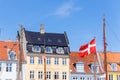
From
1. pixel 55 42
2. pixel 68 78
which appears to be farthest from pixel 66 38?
pixel 68 78

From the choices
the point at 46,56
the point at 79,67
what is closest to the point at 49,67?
the point at 46,56

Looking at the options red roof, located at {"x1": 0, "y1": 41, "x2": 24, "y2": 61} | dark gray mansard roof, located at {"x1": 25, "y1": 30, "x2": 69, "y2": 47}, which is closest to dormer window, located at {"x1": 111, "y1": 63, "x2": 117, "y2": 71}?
dark gray mansard roof, located at {"x1": 25, "y1": 30, "x2": 69, "y2": 47}

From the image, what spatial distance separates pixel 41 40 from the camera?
A: 72.6 m

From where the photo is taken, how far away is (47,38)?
73.9 meters

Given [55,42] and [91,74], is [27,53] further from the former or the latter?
Result: [91,74]

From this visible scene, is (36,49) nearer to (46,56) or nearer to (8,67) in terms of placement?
(46,56)

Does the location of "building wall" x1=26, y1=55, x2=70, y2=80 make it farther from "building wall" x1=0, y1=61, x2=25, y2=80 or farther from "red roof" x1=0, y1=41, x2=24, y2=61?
"building wall" x1=0, y1=61, x2=25, y2=80

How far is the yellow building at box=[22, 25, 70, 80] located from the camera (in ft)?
228

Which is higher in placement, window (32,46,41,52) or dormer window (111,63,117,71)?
window (32,46,41,52)

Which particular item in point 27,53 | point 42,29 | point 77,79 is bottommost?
point 77,79

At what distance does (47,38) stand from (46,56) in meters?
4.54

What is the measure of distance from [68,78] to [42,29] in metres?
10.7

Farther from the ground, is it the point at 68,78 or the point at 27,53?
the point at 27,53

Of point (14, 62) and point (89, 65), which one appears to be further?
point (89, 65)
